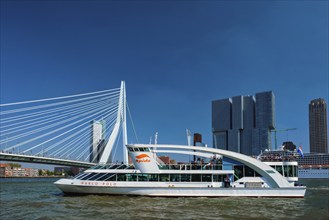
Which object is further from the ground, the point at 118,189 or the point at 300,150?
the point at 300,150

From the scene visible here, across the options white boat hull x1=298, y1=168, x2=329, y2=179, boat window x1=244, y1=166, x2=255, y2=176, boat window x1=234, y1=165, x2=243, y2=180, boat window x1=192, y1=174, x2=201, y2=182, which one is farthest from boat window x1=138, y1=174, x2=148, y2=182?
white boat hull x1=298, y1=168, x2=329, y2=179

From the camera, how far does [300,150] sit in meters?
33.2

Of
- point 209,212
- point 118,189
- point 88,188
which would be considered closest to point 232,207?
point 209,212

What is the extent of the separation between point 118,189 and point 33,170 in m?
185

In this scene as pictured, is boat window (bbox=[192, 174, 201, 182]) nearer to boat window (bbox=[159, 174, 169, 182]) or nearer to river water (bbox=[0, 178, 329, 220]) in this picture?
boat window (bbox=[159, 174, 169, 182])

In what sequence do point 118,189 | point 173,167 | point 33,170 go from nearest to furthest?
point 118,189, point 173,167, point 33,170

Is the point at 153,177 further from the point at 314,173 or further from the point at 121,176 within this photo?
the point at 314,173

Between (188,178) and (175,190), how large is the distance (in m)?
1.91

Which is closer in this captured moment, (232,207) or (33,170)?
(232,207)

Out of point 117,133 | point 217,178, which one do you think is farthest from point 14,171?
point 217,178

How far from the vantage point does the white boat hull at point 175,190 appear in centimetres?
2814

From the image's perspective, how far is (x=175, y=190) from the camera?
92.5ft

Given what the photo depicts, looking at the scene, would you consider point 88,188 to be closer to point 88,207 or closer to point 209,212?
point 88,207

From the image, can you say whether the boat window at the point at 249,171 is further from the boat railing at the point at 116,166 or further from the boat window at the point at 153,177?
the boat railing at the point at 116,166
